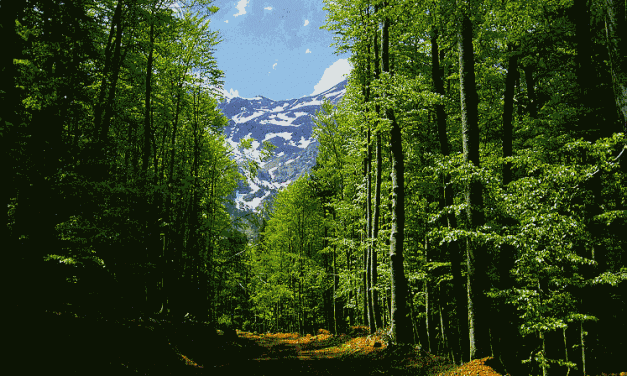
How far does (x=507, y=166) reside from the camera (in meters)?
9.69

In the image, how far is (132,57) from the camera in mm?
10805

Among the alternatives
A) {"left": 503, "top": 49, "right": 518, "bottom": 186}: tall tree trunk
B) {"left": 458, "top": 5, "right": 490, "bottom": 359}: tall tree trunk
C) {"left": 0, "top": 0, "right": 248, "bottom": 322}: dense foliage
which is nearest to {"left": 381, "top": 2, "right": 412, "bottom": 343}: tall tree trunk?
{"left": 458, "top": 5, "right": 490, "bottom": 359}: tall tree trunk

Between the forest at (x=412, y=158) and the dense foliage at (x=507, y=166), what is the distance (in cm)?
6

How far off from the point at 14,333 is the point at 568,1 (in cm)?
1395

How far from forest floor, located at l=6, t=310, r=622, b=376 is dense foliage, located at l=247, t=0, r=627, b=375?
1.15 meters

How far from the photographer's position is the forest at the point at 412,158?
5930 mm

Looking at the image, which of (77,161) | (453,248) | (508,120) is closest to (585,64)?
(508,120)

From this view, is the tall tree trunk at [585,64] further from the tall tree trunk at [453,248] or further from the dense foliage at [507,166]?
the tall tree trunk at [453,248]

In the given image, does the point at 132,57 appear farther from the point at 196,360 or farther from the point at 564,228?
the point at 564,228

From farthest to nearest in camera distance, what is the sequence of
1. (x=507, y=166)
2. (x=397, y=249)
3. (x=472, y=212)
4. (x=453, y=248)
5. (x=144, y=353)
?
(x=453, y=248), (x=507, y=166), (x=397, y=249), (x=472, y=212), (x=144, y=353)

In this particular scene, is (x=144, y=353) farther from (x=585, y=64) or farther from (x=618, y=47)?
(x=585, y=64)

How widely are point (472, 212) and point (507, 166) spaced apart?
435cm

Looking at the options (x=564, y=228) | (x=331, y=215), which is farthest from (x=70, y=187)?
(x=331, y=215)

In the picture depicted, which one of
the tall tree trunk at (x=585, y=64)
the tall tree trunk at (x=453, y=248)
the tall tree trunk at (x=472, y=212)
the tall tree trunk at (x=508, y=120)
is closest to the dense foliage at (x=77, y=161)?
the tall tree trunk at (x=472, y=212)
